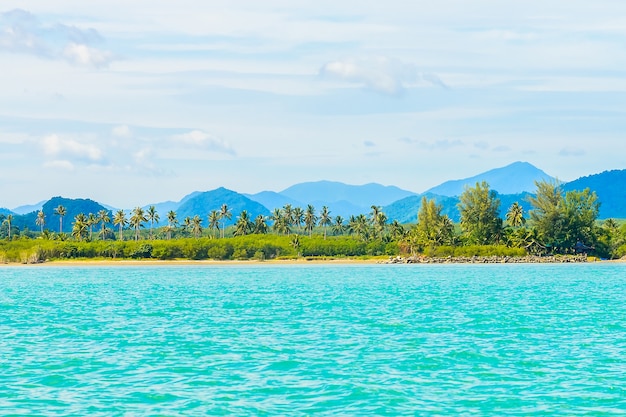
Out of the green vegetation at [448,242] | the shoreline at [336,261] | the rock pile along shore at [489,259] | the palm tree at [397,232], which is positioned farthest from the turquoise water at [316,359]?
the palm tree at [397,232]

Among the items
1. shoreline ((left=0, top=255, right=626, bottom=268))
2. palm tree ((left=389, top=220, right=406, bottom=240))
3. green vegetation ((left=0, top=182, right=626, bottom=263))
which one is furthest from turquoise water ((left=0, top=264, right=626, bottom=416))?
palm tree ((left=389, top=220, right=406, bottom=240))

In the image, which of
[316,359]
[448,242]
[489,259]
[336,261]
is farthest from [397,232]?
[316,359]

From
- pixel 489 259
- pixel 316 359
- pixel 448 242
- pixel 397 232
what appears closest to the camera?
pixel 316 359

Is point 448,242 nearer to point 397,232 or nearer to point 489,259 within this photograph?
point 489,259

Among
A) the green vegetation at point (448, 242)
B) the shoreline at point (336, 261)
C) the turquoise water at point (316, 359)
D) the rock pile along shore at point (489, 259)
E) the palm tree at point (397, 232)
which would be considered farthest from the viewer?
the palm tree at point (397, 232)

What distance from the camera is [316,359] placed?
2897cm

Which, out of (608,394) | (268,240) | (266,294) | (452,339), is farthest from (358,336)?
(268,240)

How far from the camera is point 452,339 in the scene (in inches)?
1377

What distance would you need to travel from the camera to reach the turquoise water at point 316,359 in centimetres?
2188

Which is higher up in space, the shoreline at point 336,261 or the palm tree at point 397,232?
the palm tree at point 397,232

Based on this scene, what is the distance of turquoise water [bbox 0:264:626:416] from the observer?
2188 centimetres

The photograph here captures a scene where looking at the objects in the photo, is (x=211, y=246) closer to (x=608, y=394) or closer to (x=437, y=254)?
(x=437, y=254)

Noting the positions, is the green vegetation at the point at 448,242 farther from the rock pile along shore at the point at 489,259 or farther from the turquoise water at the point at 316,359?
the turquoise water at the point at 316,359

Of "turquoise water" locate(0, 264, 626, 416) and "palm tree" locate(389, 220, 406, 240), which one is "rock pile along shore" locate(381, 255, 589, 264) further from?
"turquoise water" locate(0, 264, 626, 416)
